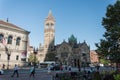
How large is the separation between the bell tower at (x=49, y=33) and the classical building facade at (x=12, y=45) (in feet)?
238

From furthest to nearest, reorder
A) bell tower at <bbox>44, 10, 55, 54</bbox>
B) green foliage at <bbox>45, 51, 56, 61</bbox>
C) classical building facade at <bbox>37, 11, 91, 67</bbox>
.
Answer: bell tower at <bbox>44, 10, 55, 54</bbox>
green foliage at <bbox>45, 51, 56, 61</bbox>
classical building facade at <bbox>37, 11, 91, 67</bbox>

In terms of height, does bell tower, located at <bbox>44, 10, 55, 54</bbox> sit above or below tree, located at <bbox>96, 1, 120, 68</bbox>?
above

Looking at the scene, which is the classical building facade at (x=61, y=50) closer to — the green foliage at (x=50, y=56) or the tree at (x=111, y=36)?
the green foliage at (x=50, y=56)

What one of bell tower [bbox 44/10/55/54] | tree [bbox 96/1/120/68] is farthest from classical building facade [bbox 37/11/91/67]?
tree [bbox 96/1/120/68]

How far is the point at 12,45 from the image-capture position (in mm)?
63062

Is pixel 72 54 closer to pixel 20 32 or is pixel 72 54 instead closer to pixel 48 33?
pixel 48 33

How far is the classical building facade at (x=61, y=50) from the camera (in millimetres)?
129250

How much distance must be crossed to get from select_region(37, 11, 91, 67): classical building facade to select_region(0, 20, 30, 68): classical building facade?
59882mm

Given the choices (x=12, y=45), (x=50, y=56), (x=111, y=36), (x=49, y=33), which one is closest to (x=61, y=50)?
(x=50, y=56)

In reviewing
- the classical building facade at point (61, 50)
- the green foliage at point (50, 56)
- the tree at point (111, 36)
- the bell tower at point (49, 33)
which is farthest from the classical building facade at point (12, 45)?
the bell tower at point (49, 33)

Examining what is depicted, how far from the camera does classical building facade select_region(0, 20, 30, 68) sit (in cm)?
6044

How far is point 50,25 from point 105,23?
112196 millimetres

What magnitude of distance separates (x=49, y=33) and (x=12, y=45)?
254 feet

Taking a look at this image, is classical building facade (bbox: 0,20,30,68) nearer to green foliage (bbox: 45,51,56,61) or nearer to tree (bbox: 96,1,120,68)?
tree (bbox: 96,1,120,68)
